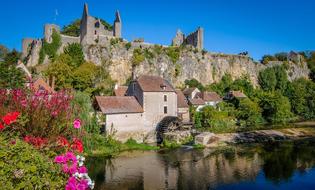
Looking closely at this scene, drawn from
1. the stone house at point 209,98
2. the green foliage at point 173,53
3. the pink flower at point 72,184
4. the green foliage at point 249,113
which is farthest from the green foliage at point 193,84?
the pink flower at point 72,184

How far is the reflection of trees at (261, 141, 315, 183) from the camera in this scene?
23.2 metres

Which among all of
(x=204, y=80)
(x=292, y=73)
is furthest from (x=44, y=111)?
(x=292, y=73)

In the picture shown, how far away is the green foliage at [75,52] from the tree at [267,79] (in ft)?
169

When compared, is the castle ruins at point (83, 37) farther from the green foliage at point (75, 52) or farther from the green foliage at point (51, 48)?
the green foliage at point (75, 52)

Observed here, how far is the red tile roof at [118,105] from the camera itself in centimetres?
3238

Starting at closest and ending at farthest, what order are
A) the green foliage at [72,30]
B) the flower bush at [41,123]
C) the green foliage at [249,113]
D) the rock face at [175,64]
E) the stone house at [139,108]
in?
the flower bush at [41,123] → the stone house at [139,108] → the green foliage at [249,113] → the rock face at [175,64] → the green foliage at [72,30]

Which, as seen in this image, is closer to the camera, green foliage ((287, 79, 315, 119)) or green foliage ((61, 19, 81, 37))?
Result: green foliage ((287, 79, 315, 119))

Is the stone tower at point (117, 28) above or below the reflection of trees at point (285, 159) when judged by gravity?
above

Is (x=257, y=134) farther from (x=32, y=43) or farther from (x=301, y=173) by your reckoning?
(x=32, y=43)

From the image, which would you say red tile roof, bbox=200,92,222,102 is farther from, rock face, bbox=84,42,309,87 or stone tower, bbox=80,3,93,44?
stone tower, bbox=80,3,93,44

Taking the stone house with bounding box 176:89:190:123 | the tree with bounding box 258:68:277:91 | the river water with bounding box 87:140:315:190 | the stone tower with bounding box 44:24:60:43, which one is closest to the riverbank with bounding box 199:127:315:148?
the river water with bounding box 87:140:315:190

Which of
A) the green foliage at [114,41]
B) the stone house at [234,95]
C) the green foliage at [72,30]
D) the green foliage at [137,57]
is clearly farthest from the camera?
the green foliage at [72,30]

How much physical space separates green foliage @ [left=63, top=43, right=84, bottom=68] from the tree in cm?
5157

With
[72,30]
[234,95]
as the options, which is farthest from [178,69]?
[72,30]
